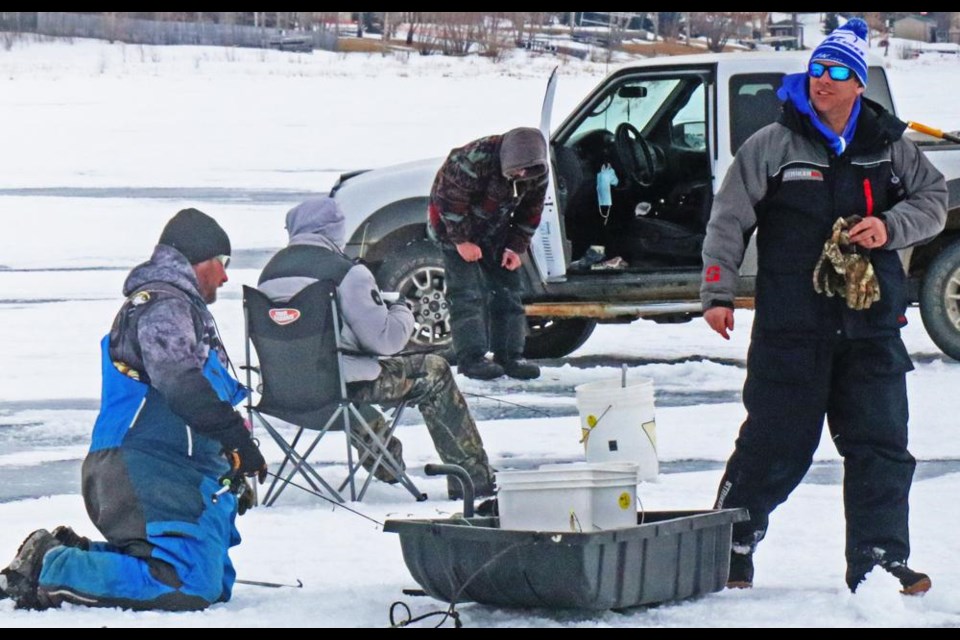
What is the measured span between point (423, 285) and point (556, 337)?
1.20 m

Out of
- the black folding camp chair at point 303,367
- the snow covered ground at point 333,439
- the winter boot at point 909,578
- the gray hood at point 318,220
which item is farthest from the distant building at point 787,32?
the winter boot at point 909,578

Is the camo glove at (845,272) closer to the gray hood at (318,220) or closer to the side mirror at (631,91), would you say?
the gray hood at (318,220)

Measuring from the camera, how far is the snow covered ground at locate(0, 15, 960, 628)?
17.0ft

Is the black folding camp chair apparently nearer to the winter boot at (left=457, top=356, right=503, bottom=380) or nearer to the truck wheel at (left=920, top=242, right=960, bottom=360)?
the winter boot at (left=457, top=356, right=503, bottom=380)

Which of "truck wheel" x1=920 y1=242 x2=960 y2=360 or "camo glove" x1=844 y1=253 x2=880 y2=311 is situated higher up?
"camo glove" x1=844 y1=253 x2=880 y2=311

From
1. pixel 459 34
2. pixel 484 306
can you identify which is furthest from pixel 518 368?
pixel 459 34

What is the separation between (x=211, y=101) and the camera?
32.3 metres

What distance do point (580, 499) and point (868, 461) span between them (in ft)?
2.91

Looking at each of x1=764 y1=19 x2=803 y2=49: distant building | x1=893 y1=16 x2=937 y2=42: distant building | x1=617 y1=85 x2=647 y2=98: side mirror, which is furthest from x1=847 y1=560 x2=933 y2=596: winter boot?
x1=893 y1=16 x2=937 y2=42: distant building

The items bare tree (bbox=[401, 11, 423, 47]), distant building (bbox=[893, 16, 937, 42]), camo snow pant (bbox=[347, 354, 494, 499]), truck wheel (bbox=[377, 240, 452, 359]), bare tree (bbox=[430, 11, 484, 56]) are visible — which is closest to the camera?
camo snow pant (bbox=[347, 354, 494, 499])

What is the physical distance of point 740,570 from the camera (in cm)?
541

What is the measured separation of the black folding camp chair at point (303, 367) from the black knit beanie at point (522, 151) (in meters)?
2.23

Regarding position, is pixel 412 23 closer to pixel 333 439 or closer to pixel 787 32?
pixel 787 32

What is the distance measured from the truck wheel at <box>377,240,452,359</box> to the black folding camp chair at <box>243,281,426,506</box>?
9.67ft
